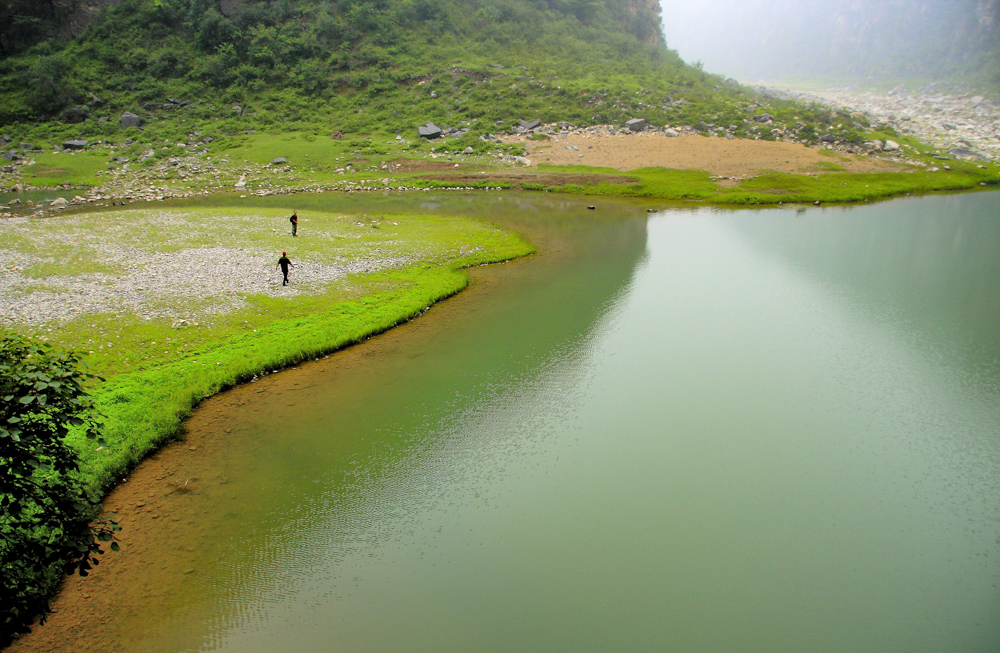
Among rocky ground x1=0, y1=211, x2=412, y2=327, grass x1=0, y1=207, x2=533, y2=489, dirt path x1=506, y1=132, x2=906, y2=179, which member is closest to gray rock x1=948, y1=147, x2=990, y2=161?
dirt path x1=506, y1=132, x2=906, y2=179

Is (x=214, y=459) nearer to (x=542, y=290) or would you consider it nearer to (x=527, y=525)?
(x=527, y=525)

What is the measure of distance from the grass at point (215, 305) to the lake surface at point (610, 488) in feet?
4.32

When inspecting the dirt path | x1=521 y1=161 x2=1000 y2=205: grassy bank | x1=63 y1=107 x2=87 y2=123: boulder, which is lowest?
x1=521 y1=161 x2=1000 y2=205: grassy bank

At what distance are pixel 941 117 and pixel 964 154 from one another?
41.7 metres

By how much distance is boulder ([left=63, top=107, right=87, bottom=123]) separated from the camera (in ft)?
219

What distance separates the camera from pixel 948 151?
6706cm

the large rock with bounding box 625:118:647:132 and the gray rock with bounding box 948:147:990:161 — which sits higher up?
the large rock with bounding box 625:118:647:132

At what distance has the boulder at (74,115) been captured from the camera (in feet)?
219

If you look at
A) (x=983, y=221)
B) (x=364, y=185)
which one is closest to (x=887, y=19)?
(x=983, y=221)

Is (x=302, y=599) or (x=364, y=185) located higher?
(x=364, y=185)

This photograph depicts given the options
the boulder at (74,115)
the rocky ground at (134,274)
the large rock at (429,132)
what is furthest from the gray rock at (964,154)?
the boulder at (74,115)

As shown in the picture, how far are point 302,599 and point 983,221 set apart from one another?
176ft

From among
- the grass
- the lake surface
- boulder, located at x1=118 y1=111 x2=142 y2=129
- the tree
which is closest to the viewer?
the tree

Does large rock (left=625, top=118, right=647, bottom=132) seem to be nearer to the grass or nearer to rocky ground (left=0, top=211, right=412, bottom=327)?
the grass
